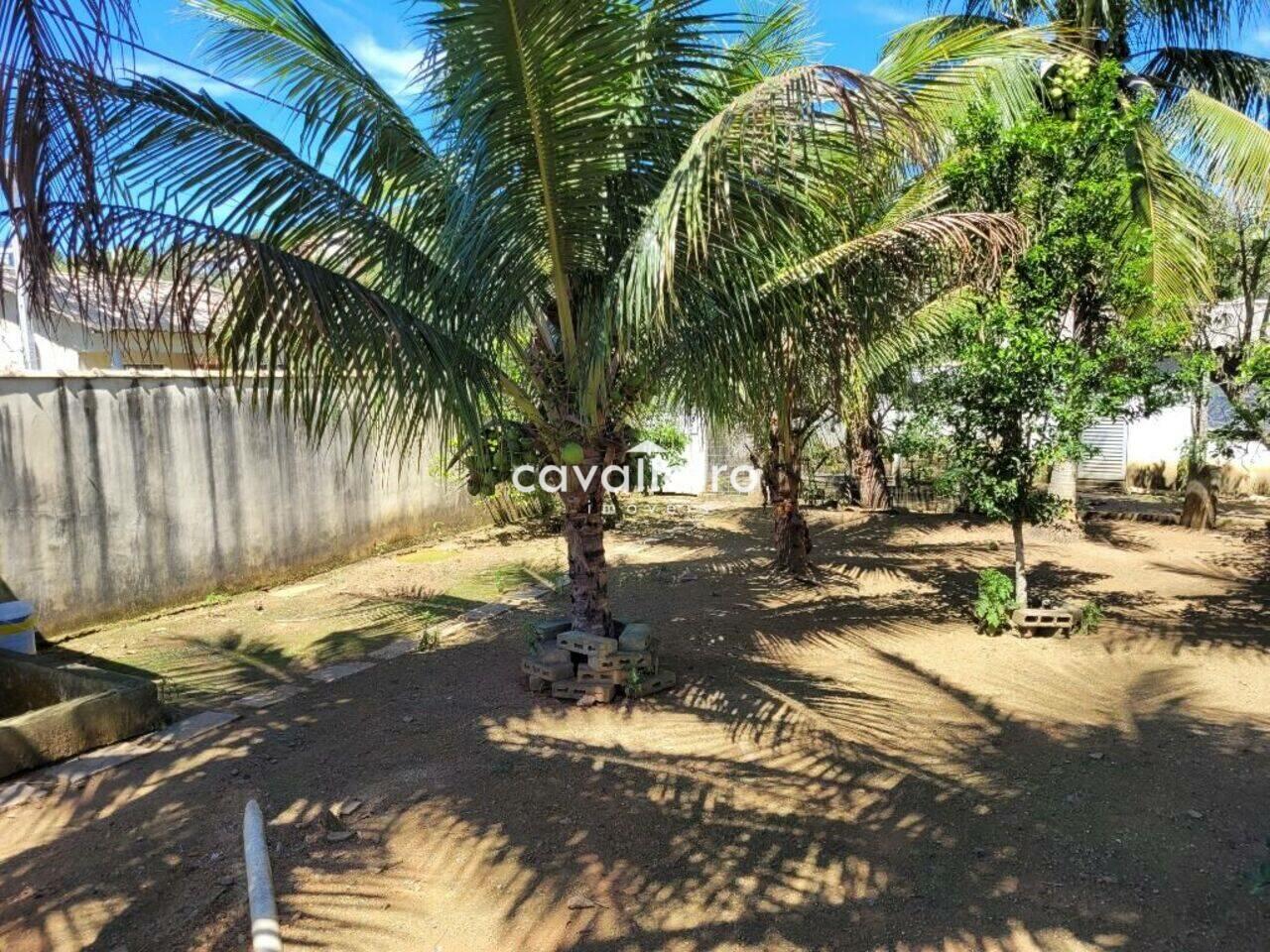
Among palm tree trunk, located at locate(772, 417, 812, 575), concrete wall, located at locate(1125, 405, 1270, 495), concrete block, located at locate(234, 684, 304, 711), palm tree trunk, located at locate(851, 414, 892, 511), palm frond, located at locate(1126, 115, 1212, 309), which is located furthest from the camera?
concrete wall, located at locate(1125, 405, 1270, 495)

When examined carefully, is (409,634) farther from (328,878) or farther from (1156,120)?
(1156,120)

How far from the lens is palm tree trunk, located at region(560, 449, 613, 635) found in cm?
534

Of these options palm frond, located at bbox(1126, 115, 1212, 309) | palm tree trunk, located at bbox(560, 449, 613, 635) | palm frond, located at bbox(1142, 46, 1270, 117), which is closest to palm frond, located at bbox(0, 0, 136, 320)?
palm tree trunk, located at bbox(560, 449, 613, 635)

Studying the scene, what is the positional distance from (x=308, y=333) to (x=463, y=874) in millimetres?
2471

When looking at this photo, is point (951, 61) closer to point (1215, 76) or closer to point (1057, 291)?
point (1057, 291)

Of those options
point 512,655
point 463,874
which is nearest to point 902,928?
point 463,874

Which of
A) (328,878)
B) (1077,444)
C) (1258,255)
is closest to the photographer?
(328,878)

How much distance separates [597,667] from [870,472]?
945 centimetres

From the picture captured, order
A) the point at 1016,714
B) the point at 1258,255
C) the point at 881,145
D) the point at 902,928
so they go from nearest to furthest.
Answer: the point at 902,928 → the point at 881,145 → the point at 1016,714 → the point at 1258,255

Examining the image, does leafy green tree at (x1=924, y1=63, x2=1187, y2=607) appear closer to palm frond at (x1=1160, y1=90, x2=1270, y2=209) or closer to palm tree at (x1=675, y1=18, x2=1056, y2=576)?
palm tree at (x1=675, y1=18, x2=1056, y2=576)

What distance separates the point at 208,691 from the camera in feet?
18.2

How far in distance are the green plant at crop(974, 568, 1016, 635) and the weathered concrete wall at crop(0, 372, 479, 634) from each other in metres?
5.01

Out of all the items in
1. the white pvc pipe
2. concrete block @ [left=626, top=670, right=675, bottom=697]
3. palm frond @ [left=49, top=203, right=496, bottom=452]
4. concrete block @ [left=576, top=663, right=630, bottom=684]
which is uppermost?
palm frond @ [left=49, top=203, right=496, bottom=452]

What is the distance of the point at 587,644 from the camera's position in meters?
5.14
